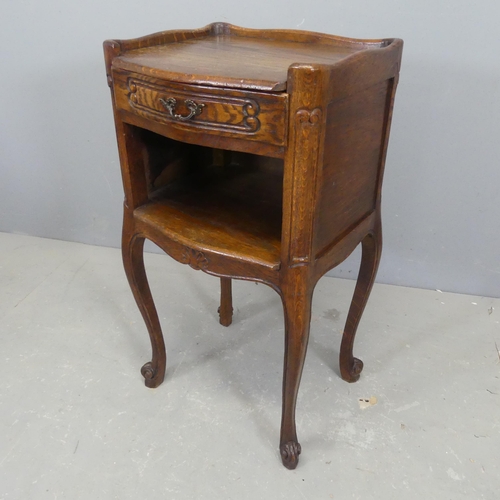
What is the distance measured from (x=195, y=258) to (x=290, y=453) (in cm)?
51

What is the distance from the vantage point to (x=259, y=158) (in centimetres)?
133

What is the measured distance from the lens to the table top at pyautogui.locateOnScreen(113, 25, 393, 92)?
0.85 metres

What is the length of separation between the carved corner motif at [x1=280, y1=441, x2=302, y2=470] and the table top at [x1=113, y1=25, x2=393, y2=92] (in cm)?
79

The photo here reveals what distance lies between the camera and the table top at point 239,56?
852 mm

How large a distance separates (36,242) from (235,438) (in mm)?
1359

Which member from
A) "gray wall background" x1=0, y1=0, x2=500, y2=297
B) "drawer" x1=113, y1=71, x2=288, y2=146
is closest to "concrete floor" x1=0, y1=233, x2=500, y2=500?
"gray wall background" x1=0, y1=0, x2=500, y2=297

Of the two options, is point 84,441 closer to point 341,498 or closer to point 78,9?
point 341,498

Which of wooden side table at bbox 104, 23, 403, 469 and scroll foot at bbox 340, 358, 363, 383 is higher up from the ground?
wooden side table at bbox 104, 23, 403, 469

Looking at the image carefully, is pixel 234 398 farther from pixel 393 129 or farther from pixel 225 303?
pixel 393 129

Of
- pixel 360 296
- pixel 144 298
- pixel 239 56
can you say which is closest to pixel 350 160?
pixel 239 56

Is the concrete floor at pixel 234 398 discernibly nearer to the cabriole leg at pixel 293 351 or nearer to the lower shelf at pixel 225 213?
the cabriole leg at pixel 293 351

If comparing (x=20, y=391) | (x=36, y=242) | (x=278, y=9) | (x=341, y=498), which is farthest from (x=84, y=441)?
(x=278, y=9)

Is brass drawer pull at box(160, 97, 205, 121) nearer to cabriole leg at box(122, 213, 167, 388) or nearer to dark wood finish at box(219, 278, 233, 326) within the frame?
cabriole leg at box(122, 213, 167, 388)

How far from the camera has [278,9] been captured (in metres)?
1.52
